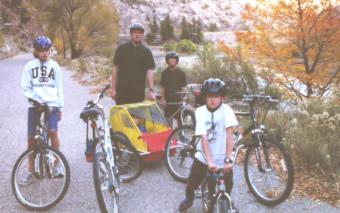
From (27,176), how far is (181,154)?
190 cm

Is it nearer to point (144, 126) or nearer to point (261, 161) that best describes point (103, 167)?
point (261, 161)

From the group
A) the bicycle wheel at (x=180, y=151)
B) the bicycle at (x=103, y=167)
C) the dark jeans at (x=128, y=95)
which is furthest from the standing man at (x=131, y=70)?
the bicycle at (x=103, y=167)

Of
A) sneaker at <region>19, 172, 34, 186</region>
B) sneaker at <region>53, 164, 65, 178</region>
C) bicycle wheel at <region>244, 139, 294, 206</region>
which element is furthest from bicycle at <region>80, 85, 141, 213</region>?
bicycle wheel at <region>244, 139, 294, 206</region>

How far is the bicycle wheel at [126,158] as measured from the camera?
17.9ft

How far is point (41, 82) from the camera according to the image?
5.11m

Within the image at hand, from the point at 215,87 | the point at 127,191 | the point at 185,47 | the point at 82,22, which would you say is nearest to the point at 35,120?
the point at 127,191

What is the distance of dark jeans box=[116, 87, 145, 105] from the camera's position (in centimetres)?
645

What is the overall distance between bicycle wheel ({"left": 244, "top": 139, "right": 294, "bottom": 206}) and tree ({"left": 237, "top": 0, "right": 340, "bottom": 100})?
7995 mm

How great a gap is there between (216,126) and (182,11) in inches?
4639

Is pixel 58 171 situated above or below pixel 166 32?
below

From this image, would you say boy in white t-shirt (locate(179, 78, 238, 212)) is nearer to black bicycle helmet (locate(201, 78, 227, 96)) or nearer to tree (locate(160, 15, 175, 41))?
black bicycle helmet (locate(201, 78, 227, 96))

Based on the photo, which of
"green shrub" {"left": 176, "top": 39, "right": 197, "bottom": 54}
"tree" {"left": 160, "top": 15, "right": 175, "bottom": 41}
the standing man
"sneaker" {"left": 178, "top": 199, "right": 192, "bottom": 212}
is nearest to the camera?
"sneaker" {"left": 178, "top": 199, "right": 192, "bottom": 212}

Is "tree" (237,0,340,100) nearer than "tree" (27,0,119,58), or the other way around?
"tree" (237,0,340,100)

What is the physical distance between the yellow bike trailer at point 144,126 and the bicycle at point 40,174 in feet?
3.56
